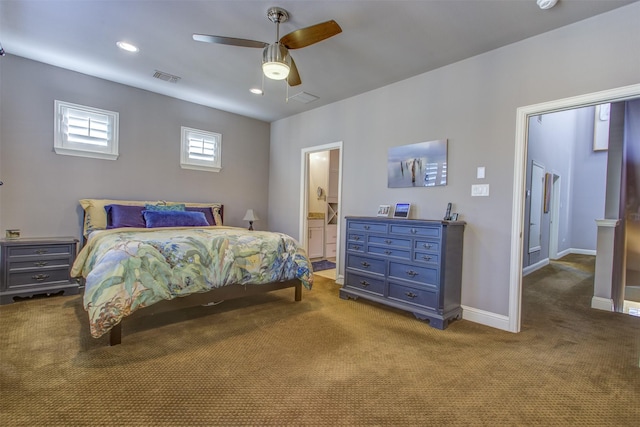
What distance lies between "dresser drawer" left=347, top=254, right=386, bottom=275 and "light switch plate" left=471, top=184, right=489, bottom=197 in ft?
3.83

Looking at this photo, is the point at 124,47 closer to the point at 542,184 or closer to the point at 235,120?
the point at 235,120

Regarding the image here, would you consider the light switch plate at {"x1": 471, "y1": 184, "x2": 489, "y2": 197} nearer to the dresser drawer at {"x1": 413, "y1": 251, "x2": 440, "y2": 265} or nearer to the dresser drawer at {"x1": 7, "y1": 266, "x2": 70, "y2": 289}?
the dresser drawer at {"x1": 413, "y1": 251, "x2": 440, "y2": 265}

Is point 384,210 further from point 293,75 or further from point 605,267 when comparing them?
point 605,267

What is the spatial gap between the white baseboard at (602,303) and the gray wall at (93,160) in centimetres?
512

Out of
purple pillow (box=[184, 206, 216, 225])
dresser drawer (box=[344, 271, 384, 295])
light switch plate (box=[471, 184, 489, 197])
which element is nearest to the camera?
light switch plate (box=[471, 184, 489, 197])

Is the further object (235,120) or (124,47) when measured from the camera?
(235,120)

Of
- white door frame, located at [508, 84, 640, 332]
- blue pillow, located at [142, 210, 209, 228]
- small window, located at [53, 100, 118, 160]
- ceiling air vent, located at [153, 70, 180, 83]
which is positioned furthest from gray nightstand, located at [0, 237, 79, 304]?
white door frame, located at [508, 84, 640, 332]

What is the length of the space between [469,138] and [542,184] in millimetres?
3703

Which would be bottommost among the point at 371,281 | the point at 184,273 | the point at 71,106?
the point at 371,281

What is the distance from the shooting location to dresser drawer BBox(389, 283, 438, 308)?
9.52 ft

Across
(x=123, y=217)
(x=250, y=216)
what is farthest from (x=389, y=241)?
(x=123, y=217)

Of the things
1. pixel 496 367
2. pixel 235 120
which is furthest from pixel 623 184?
pixel 235 120

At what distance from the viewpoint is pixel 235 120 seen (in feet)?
17.5

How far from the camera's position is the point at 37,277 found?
3338 mm
